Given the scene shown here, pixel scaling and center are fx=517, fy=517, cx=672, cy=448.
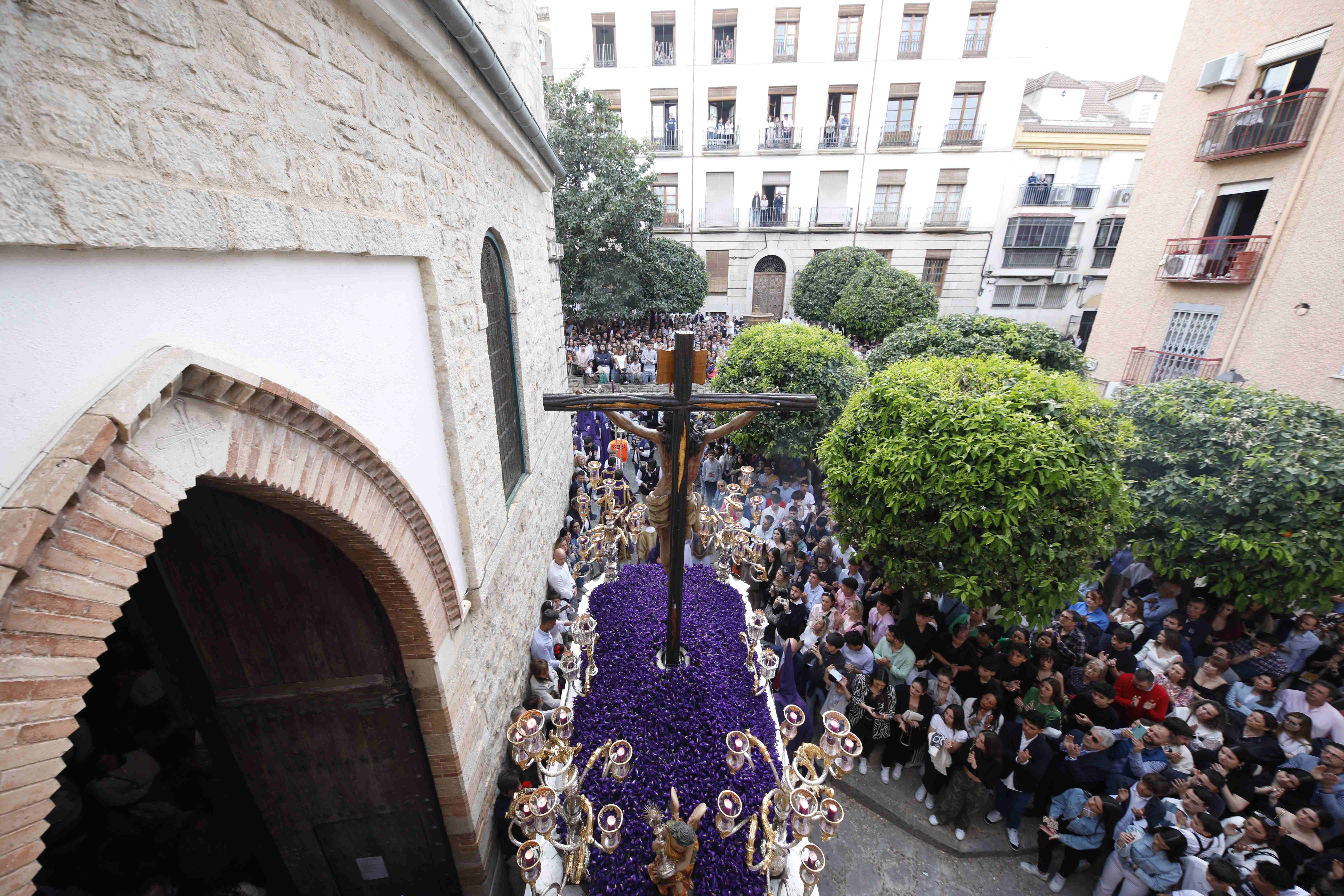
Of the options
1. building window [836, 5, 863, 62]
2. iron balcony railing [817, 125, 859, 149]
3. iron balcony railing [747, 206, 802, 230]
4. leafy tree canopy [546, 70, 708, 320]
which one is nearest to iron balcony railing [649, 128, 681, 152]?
iron balcony railing [747, 206, 802, 230]

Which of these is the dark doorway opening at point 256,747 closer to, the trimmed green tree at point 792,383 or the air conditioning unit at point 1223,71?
the trimmed green tree at point 792,383

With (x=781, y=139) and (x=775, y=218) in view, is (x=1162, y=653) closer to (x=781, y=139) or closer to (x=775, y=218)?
(x=775, y=218)

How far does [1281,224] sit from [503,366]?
15.2 metres

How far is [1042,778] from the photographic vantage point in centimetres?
490

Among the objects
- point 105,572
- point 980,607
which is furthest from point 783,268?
point 105,572

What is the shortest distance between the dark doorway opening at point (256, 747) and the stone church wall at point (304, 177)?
0.36 metres

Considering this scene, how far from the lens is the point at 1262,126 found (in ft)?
34.7

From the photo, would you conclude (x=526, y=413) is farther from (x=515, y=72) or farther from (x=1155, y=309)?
(x=1155, y=309)

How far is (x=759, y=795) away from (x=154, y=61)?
5.29m

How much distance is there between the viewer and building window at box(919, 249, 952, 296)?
78.3ft

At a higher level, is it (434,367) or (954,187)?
(954,187)

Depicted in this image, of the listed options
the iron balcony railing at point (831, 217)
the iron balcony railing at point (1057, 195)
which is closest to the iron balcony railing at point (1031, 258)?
A: the iron balcony railing at point (1057, 195)

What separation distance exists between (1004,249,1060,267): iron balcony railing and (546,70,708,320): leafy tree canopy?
1676 centimetres

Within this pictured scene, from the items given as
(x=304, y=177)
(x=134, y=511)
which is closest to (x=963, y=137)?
(x=304, y=177)
